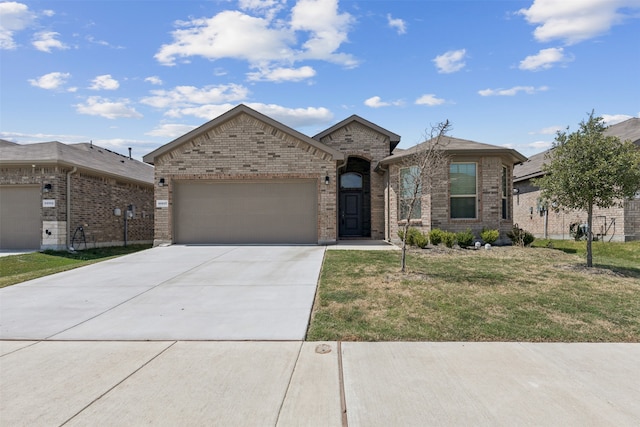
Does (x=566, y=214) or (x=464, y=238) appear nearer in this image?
(x=464, y=238)

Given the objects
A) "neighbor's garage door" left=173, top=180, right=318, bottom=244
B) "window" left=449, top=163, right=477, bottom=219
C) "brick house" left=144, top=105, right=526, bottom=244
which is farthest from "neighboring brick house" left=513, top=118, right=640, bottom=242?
"neighbor's garage door" left=173, top=180, right=318, bottom=244

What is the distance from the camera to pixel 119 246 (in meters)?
17.4

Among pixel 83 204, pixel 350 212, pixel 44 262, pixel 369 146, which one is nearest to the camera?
pixel 44 262

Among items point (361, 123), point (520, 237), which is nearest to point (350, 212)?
point (361, 123)

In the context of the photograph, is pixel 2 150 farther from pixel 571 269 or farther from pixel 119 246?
pixel 571 269

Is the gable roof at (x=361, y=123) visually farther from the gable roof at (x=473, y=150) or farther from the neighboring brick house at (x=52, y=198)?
the neighboring brick house at (x=52, y=198)

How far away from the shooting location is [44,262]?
1231 cm
